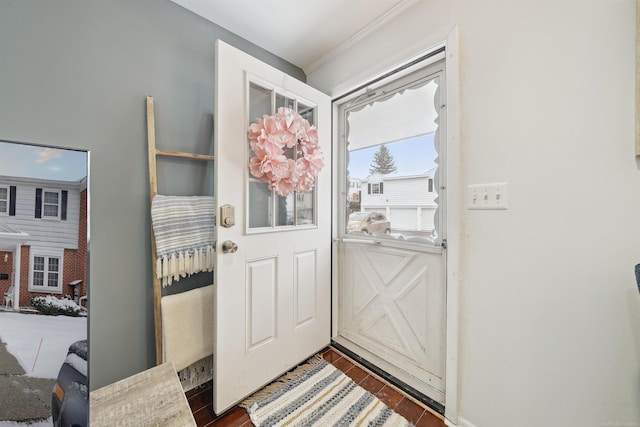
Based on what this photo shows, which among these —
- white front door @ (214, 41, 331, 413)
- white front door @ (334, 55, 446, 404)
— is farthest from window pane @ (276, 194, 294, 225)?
white front door @ (334, 55, 446, 404)

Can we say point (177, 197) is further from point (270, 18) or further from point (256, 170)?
point (270, 18)

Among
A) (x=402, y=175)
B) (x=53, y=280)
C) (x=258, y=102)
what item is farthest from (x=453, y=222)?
(x=53, y=280)

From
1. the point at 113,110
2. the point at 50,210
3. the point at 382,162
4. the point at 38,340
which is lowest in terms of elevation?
the point at 38,340

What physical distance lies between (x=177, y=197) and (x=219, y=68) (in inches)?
28.8

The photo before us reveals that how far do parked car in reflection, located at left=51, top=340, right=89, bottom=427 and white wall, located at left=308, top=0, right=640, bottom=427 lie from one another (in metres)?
1.56

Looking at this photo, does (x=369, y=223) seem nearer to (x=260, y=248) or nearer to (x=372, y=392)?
(x=260, y=248)

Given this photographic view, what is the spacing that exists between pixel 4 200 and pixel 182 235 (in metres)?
0.68

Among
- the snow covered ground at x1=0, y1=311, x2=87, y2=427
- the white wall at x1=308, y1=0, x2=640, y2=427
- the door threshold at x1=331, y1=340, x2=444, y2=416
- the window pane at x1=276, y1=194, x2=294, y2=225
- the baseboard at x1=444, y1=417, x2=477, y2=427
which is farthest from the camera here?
the window pane at x1=276, y1=194, x2=294, y2=225

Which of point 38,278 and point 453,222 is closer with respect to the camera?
point 38,278

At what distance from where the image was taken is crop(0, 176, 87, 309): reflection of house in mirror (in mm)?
679

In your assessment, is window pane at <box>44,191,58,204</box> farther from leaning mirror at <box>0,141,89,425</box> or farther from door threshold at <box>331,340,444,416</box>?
door threshold at <box>331,340,444,416</box>

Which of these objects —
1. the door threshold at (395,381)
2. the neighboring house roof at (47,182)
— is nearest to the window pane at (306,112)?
the neighboring house roof at (47,182)

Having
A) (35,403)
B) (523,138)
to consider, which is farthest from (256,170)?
(523,138)

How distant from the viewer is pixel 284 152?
1.50 m
